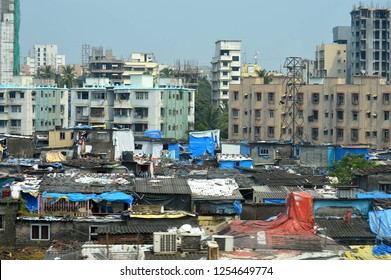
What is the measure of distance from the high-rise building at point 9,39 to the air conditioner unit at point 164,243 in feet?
137

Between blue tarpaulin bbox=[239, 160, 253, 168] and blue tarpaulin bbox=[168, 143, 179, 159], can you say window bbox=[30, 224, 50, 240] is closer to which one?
blue tarpaulin bbox=[239, 160, 253, 168]

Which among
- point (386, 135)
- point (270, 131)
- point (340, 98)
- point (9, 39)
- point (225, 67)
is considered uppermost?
point (9, 39)

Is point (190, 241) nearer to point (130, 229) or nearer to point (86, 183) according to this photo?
point (130, 229)

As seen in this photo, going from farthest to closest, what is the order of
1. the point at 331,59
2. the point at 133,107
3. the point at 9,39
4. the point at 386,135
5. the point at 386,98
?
the point at 331,59, the point at 9,39, the point at 133,107, the point at 386,135, the point at 386,98

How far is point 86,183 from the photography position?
17.2 metres

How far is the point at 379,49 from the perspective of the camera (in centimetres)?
5722

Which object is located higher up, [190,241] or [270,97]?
[270,97]

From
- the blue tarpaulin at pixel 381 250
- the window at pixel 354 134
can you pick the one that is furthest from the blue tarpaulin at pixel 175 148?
the blue tarpaulin at pixel 381 250

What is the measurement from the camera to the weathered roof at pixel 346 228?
14062mm

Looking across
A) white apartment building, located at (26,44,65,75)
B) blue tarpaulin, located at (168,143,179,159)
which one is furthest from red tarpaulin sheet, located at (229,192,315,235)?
white apartment building, located at (26,44,65,75)

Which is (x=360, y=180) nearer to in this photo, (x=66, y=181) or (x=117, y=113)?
(x=66, y=181)

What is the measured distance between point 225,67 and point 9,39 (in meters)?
13.0

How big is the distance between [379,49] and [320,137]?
58.5 ft

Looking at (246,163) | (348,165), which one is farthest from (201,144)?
(348,165)
